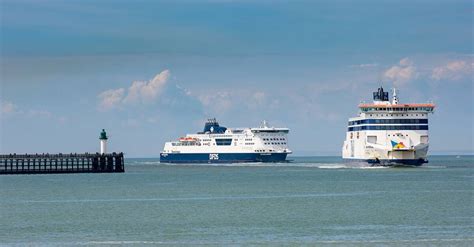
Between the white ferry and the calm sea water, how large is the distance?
3354 inches

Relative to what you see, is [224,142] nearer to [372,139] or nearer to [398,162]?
[372,139]

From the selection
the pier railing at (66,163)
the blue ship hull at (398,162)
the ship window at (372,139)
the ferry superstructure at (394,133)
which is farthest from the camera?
the pier railing at (66,163)

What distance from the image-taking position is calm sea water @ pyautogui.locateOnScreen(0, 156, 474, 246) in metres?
46.0

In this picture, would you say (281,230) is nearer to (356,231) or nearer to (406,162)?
(356,231)

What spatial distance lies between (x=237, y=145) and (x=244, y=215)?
401 ft

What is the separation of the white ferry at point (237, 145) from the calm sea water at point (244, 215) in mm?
85185

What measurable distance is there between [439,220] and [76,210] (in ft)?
74.6

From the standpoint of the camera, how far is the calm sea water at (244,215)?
4597 centimetres

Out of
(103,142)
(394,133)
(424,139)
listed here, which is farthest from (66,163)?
(424,139)

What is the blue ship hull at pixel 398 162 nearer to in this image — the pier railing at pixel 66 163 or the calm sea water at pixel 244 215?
the calm sea water at pixel 244 215

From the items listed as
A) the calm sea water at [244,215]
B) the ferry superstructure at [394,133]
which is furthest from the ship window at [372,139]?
the calm sea water at [244,215]

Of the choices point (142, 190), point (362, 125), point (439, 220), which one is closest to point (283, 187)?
point (142, 190)

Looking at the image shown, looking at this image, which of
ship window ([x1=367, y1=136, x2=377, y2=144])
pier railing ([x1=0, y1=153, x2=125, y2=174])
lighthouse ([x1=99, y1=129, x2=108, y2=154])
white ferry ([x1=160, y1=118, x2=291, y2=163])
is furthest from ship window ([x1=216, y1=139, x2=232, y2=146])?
ship window ([x1=367, y1=136, x2=377, y2=144])

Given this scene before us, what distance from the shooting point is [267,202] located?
68.4 m
